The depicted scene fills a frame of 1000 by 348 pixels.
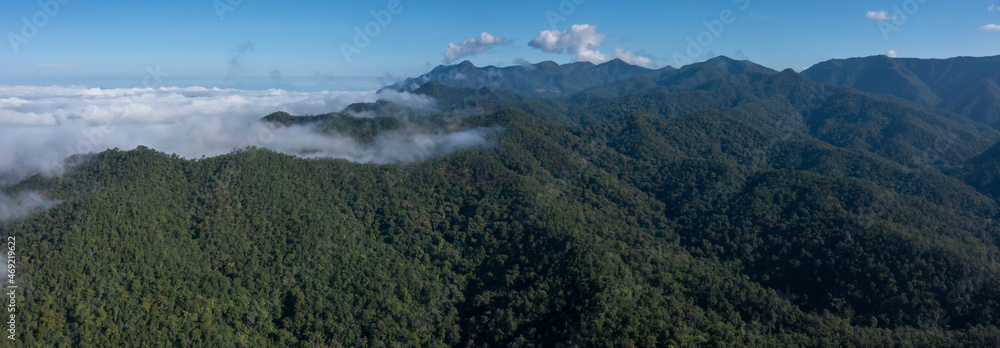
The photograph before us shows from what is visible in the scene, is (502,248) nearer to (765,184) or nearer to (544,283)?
(544,283)

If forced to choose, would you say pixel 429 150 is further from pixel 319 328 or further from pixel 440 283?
pixel 319 328

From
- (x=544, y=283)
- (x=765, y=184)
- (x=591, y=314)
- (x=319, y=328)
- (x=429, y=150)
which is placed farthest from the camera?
(x=429, y=150)

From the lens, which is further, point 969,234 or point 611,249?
point 969,234

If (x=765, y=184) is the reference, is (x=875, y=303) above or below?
below

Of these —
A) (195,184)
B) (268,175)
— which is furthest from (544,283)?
(195,184)

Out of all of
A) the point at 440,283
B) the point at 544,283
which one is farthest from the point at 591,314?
Result: the point at 440,283

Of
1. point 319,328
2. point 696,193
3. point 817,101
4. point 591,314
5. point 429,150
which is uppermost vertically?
point 817,101

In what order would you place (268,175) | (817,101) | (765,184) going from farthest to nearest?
(817,101) < (765,184) < (268,175)
